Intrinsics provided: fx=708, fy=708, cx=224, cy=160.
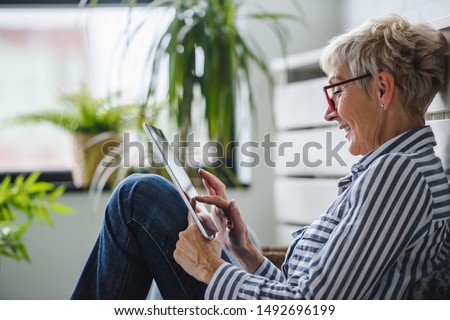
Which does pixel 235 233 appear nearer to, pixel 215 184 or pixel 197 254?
pixel 215 184

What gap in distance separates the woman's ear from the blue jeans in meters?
0.51

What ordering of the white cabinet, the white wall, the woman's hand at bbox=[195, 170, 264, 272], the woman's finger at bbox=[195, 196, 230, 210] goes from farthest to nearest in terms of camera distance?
the white cabinet
the white wall
the woman's hand at bbox=[195, 170, 264, 272]
the woman's finger at bbox=[195, 196, 230, 210]

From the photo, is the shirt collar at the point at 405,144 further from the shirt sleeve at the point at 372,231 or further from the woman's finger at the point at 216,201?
the woman's finger at the point at 216,201

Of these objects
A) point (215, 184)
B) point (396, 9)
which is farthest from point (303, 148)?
point (215, 184)

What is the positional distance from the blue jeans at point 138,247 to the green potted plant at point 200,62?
1.18 meters

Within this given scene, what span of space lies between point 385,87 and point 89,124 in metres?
2.03

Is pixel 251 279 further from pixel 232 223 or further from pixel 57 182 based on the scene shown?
pixel 57 182

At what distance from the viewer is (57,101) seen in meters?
3.62

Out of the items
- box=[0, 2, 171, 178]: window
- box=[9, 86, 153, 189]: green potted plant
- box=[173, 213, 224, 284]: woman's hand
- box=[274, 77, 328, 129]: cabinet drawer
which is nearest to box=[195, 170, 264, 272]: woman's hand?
box=[173, 213, 224, 284]: woman's hand

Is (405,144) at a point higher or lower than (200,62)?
lower

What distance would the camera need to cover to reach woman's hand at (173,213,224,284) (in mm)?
1443

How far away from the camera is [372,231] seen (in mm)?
1266

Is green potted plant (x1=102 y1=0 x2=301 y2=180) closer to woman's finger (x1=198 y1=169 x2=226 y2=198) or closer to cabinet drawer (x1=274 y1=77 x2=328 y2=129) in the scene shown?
cabinet drawer (x1=274 y1=77 x2=328 y2=129)

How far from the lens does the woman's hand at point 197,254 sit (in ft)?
4.74
